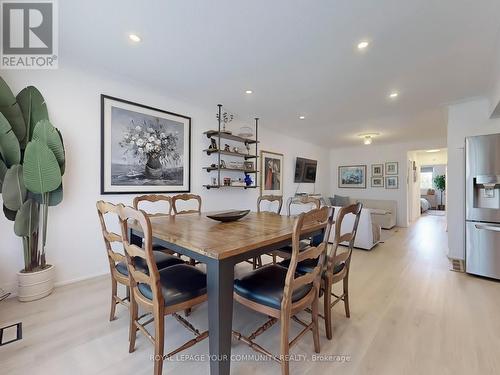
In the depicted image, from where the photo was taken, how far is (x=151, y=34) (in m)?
1.92

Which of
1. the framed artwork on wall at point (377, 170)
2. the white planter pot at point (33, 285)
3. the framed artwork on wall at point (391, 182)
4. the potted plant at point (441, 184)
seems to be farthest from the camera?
the potted plant at point (441, 184)

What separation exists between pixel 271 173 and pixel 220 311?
165 inches

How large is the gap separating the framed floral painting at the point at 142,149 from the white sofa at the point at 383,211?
5.01 metres

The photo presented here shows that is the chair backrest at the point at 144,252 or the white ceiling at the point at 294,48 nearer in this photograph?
the chair backrest at the point at 144,252

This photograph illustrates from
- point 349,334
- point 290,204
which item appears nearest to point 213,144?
point 290,204

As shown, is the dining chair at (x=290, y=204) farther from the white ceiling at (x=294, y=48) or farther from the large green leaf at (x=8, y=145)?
the large green leaf at (x=8, y=145)

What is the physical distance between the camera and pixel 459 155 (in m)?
3.27

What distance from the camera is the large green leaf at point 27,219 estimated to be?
2.01 metres

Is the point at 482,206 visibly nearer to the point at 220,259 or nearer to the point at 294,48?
the point at 294,48

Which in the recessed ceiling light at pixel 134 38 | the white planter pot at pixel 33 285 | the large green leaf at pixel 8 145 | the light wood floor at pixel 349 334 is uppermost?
the recessed ceiling light at pixel 134 38

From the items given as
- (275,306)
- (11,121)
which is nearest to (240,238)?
(275,306)

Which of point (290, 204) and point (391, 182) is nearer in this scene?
point (290, 204)

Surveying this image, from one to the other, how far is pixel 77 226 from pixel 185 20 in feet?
7.90

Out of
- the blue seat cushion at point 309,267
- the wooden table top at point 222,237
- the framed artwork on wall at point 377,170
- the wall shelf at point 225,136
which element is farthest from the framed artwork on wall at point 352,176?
the wooden table top at point 222,237
